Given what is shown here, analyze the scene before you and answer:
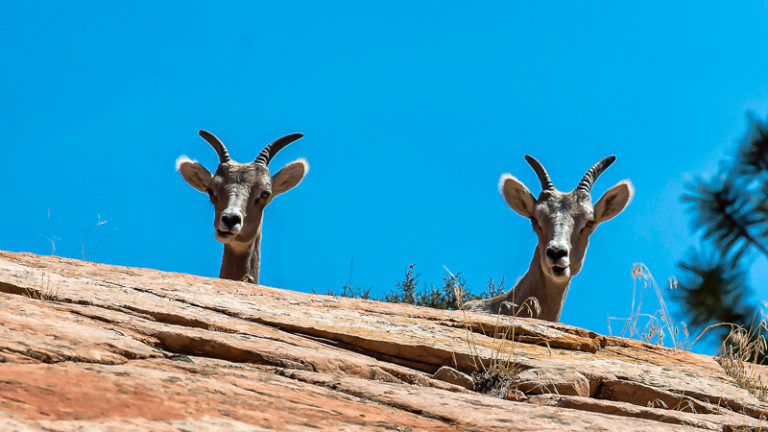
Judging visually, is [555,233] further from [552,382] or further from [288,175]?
[552,382]

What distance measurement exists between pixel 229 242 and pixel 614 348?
648 centimetres

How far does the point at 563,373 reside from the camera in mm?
4562

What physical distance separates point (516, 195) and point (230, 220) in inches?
146

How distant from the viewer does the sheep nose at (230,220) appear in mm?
11048

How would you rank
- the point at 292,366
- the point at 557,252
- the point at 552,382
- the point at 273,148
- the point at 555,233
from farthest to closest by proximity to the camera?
the point at 273,148 < the point at 555,233 < the point at 557,252 < the point at 552,382 < the point at 292,366

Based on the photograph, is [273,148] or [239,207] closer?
[239,207]

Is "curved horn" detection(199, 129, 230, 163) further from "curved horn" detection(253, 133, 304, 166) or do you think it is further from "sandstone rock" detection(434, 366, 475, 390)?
"sandstone rock" detection(434, 366, 475, 390)

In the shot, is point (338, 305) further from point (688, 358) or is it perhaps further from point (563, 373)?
point (688, 358)

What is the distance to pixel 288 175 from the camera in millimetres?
12898

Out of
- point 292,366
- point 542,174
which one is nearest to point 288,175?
point 542,174

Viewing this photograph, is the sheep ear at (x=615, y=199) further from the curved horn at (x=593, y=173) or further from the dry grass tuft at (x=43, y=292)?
the dry grass tuft at (x=43, y=292)

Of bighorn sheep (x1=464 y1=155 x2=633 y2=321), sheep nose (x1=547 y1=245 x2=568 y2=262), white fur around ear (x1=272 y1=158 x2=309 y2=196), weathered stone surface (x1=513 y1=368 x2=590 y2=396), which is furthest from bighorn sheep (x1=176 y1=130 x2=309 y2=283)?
weathered stone surface (x1=513 y1=368 x2=590 y2=396)

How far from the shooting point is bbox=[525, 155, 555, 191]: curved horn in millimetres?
11117


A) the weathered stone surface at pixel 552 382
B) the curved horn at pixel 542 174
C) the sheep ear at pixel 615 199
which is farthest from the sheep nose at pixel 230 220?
the weathered stone surface at pixel 552 382
